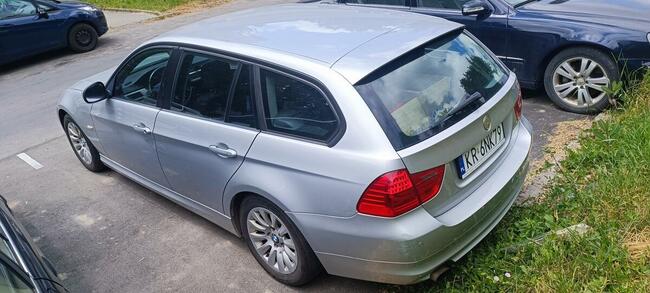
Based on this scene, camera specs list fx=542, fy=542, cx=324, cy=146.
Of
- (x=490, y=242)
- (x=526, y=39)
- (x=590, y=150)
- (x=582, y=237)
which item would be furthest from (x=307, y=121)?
(x=526, y=39)

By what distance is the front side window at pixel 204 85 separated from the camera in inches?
137

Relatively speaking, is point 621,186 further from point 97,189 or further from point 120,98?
point 97,189

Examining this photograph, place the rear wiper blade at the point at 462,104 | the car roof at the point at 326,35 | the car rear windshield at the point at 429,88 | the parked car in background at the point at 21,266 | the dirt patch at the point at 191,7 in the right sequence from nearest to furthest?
the parked car in background at the point at 21,266
the car rear windshield at the point at 429,88
the rear wiper blade at the point at 462,104
the car roof at the point at 326,35
the dirt patch at the point at 191,7

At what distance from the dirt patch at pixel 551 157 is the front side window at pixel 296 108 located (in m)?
1.75

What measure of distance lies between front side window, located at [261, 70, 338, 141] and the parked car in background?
4.54ft

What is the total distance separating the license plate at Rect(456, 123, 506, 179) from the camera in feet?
9.78

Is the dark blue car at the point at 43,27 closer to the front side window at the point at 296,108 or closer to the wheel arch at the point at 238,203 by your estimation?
the wheel arch at the point at 238,203

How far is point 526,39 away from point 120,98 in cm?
396

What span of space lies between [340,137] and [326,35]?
871 mm

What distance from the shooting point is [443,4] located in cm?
630

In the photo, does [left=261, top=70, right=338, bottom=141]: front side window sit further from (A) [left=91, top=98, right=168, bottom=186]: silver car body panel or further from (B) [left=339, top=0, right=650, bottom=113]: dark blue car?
(B) [left=339, top=0, right=650, bottom=113]: dark blue car

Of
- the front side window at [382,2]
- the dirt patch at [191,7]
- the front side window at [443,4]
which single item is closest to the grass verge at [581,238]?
the front side window at [443,4]

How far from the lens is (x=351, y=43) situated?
3.22 meters

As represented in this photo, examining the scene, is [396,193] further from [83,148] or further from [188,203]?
[83,148]
